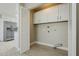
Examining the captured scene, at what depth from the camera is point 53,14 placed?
2807mm

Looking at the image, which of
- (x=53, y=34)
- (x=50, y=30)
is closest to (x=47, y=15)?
(x=50, y=30)

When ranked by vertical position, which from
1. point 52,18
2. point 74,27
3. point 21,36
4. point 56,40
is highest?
point 52,18

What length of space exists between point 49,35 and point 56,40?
1.33ft

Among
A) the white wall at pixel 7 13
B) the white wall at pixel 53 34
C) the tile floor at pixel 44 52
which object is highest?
the white wall at pixel 7 13

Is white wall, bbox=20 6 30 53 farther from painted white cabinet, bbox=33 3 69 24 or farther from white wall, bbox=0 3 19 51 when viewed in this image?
painted white cabinet, bbox=33 3 69 24

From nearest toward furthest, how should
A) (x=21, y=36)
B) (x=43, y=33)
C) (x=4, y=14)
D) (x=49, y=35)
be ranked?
1. (x=4, y=14)
2. (x=21, y=36)
3. (x=49, y=35)
4. (x=43, y=33)

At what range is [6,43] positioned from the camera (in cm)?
229

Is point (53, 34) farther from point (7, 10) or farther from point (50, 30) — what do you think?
point (7, 10)

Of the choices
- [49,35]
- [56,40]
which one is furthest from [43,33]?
[56,40]

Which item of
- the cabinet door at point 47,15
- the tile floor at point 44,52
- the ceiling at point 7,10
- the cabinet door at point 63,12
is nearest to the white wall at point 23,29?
the tile floor at point 44,52

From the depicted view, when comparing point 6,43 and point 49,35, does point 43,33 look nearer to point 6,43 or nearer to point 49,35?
point 49,35

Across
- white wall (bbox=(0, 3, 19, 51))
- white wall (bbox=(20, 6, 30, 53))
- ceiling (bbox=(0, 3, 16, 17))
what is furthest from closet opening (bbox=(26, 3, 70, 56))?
ceiling (bbox=(0, 3, 16, 17))

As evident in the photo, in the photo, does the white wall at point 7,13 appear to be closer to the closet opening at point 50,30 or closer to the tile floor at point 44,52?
the tile floor at point 44,52

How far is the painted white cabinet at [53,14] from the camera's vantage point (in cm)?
243
